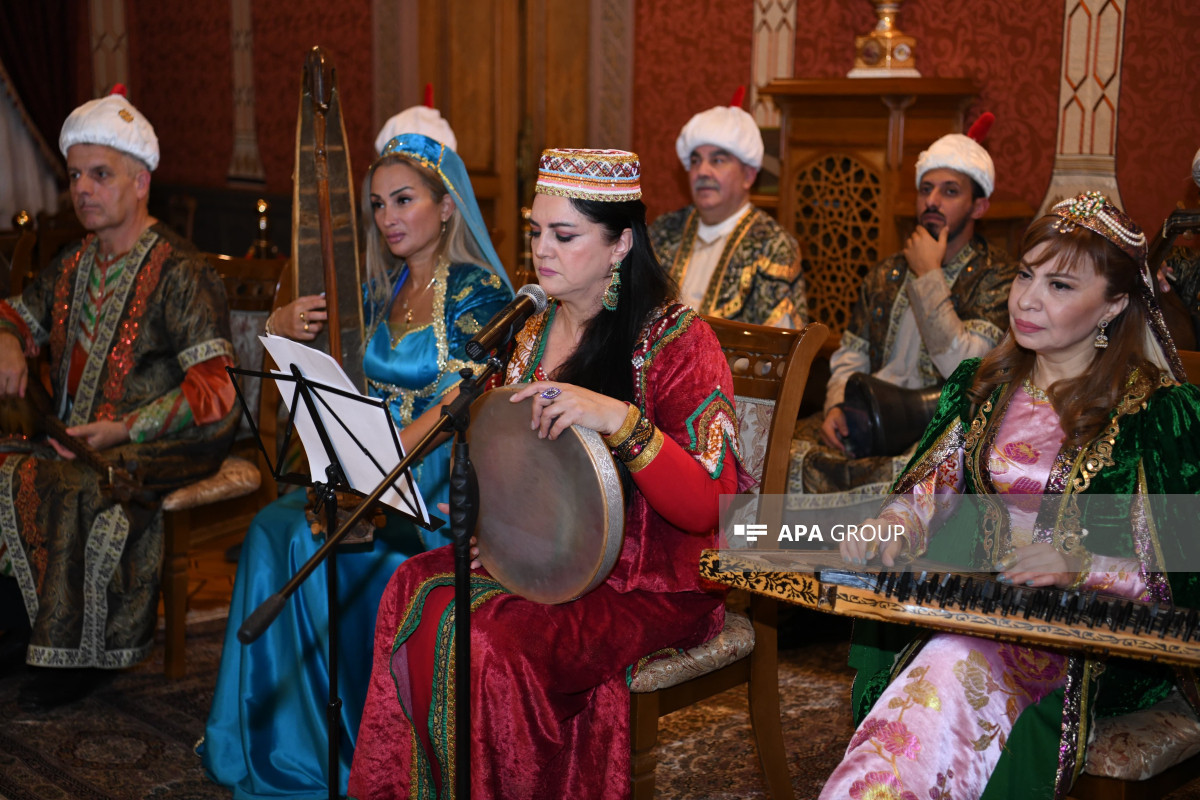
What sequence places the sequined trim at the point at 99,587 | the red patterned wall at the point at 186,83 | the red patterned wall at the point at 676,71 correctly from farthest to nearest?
the red patterned wall at the point at 186,83
the red patterned wall at the point at 676,71
the sequined trim at the point at 99,587

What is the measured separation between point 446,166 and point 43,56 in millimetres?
7494

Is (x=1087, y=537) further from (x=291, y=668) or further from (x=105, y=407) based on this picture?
(x=105, y=407)

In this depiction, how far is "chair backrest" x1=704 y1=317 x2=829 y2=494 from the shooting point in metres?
2.63

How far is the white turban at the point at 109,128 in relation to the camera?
345 cm

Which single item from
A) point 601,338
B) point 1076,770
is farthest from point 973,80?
point 1076,770

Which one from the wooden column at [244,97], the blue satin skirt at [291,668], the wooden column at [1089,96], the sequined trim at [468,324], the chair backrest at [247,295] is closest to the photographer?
the blue satin skirt at [291,668]

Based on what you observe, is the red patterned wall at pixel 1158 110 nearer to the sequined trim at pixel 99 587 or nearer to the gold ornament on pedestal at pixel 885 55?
the gold ornament on pedestal at pixel 885 55

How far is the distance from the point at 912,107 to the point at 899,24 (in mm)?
808

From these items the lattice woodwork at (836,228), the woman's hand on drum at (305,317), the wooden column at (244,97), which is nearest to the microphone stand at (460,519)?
the woman's hand on drum at (305,317)

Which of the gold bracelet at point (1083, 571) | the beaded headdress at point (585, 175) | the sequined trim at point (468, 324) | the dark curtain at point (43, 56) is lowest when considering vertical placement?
the gold bracelet at point (1083, 571)

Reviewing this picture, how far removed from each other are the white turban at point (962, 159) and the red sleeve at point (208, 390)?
236 centimetres

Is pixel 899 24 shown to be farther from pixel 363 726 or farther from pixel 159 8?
pixel 159 8

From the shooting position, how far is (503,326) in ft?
6.25

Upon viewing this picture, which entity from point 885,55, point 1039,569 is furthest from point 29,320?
point 885,55
